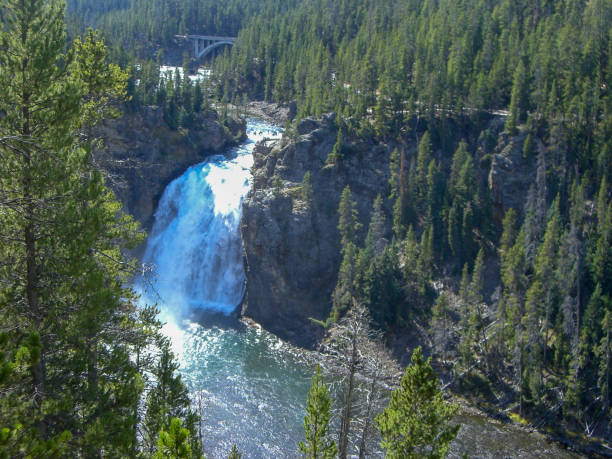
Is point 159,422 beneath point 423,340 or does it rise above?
above

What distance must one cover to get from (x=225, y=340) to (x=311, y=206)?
18860 mm

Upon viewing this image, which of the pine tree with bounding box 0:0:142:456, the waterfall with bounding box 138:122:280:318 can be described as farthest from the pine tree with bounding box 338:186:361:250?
the pine tree with bounding box 0:0:142:456

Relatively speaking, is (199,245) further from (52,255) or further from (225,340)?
(52,255)

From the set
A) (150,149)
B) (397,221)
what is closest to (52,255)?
(397,221)

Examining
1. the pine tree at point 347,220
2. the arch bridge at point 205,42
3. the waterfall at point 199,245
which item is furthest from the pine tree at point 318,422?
the arch bridge at point 205,42

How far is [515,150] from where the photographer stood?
2511 inches

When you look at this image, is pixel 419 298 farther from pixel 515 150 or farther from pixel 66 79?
pixel 66 79

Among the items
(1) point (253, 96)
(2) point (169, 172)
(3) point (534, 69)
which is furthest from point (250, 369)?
(1) point (253, 96)

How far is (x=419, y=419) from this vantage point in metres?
19.8

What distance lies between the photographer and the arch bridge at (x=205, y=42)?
509ft

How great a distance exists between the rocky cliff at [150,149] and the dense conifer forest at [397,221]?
11.2 feet

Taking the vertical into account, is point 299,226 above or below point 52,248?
below

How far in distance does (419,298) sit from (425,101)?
2787 centimetres

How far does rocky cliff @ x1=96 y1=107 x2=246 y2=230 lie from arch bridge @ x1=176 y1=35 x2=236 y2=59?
75989 mm
